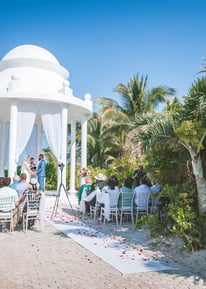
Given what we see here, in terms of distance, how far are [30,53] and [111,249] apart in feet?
35.8

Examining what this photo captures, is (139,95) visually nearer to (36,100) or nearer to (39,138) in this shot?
(39,138)

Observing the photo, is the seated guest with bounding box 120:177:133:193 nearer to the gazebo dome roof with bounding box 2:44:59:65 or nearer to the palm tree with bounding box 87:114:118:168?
the gazebo dome roof with bounding box 2:44:59:65

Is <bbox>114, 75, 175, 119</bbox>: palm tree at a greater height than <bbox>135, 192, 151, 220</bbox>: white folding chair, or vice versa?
<bbox>114, 75, 175, 119</bbox>: palm tree

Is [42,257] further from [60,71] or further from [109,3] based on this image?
[60,71]

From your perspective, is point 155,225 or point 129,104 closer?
point 155,225

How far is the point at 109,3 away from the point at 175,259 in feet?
20.0

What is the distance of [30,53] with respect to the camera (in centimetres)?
1327

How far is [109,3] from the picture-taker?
7.02m

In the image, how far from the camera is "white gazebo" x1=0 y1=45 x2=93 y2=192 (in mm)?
11453

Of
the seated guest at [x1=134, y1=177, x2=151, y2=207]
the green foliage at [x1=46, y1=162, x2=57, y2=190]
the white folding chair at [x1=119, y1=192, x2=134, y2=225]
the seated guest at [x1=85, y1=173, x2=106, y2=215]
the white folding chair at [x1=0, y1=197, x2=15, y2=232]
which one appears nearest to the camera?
the white folding chair at [x1=0, y1=197, x2=15, y2=232]

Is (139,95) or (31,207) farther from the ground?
(139,95)

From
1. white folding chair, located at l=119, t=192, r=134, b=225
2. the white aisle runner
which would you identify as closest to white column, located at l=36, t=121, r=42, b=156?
the white aisle runner

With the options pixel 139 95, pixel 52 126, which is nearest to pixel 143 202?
pixel 52 126

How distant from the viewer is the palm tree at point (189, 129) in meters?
4.50
